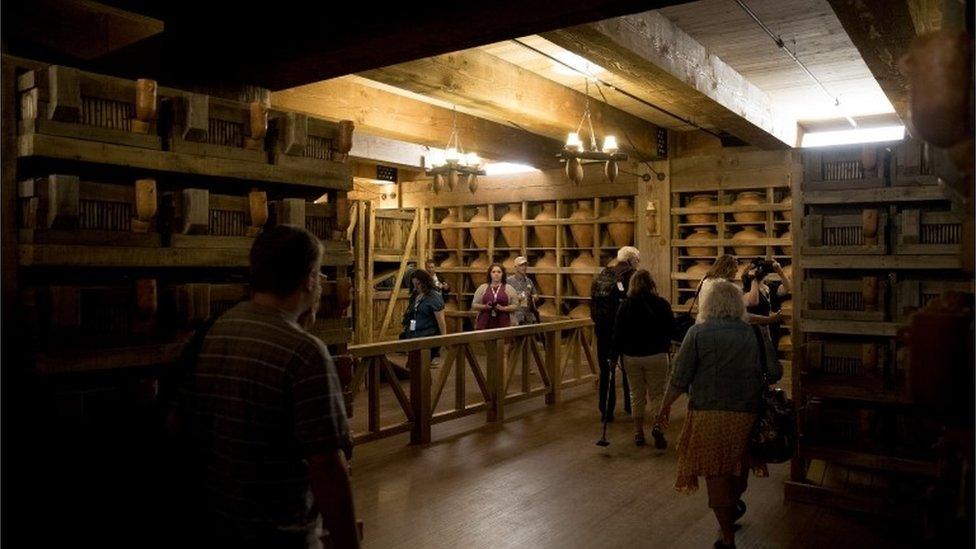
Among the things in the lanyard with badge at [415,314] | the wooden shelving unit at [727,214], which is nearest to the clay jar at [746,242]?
the wooden shelving unit at [727,214]

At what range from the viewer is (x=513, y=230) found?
40.8 ft

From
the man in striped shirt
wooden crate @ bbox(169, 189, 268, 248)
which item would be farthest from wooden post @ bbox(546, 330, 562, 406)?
the man in striped shirt

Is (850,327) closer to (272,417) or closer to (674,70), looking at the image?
(674,70)

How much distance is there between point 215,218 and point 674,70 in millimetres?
3971

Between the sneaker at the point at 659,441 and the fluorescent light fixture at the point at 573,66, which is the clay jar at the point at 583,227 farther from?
the sneaker at the point at 659,441

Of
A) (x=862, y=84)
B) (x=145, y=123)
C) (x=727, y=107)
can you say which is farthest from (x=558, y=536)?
(x=862, y=84)

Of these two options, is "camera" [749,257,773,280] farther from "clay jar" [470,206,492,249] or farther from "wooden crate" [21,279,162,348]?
"clay jar" [470,206,492,249]

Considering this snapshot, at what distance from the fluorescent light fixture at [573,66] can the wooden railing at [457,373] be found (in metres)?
2.68

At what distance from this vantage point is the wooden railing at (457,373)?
19.4ft

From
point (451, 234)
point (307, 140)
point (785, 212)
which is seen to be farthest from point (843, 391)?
point (451, 234)

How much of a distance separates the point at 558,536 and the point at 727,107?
15.0 ft

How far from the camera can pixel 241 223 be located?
325cm

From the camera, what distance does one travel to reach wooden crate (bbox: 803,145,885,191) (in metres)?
4.61

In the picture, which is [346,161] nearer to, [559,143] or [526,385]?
[526,385]
